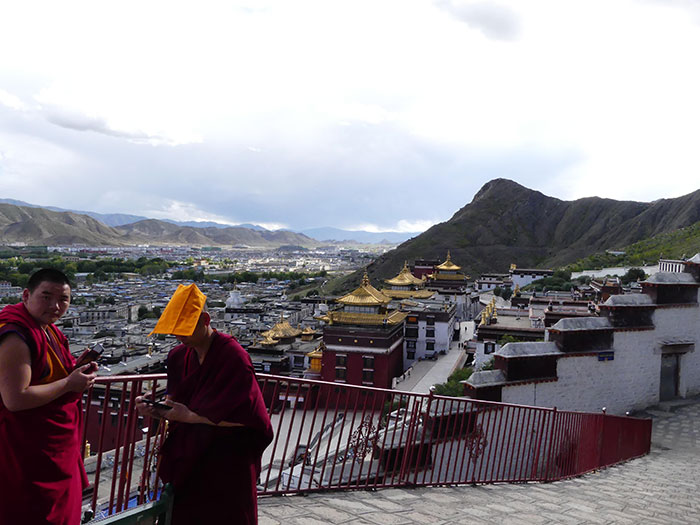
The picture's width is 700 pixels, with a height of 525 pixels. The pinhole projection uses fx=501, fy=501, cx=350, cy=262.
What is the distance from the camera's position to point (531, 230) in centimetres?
11200

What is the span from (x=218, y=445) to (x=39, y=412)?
0.89 m

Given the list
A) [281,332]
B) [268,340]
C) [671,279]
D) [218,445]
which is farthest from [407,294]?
[218,445]

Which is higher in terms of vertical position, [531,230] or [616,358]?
[531,230]

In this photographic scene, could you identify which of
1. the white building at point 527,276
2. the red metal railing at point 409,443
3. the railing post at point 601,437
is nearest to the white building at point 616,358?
the red metal railing at point 409,443

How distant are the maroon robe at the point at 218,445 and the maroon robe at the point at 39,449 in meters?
0.48

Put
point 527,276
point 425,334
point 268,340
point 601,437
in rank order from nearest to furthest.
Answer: point 601,437 < point 425,334 < point 268,340 < point 527,276

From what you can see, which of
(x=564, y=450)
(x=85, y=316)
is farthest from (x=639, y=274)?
(x=85, y=316)

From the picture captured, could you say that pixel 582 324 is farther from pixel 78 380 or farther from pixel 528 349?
pixel 78 380

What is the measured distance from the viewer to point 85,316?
183 feet

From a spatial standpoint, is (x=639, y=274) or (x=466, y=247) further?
(x=466, y=247)

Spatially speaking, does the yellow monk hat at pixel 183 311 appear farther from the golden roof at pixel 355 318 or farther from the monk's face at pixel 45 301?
the golden roof at pixel 355 318

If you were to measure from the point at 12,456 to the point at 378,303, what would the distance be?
23462 mm

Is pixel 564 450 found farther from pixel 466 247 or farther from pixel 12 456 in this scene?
pixel 466 247

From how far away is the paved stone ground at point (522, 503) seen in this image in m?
4.06
